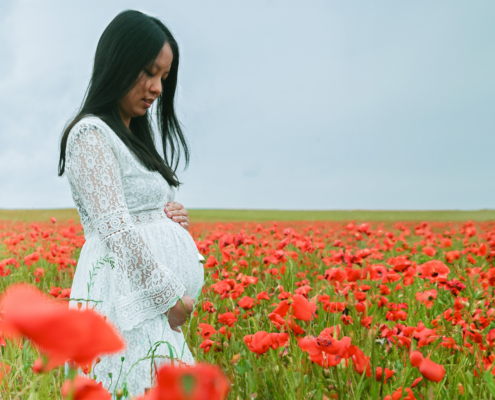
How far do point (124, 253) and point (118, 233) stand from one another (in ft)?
0.26

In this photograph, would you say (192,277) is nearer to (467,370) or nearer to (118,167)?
(118,167)

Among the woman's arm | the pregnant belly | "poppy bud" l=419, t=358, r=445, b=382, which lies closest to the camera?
"poppy bud" l=419, t=358, r=445, b=382

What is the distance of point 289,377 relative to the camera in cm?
131

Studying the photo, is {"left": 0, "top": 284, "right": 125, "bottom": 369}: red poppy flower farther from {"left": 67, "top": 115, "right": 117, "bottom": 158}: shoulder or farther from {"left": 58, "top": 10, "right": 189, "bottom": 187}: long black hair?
{"left": 58, "top": 10, "right": 189, "bottom": 187}: long black hair

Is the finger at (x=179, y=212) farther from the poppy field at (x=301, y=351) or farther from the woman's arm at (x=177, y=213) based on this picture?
the poppy field at (x=301, y=351)

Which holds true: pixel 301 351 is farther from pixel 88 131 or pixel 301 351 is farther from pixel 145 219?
pixel 88 131

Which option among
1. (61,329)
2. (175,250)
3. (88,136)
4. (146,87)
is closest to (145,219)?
(175,250)

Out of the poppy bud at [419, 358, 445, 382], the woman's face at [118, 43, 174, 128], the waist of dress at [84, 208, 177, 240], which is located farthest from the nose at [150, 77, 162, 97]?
the poppy bud at [419, 358, 445, 382]

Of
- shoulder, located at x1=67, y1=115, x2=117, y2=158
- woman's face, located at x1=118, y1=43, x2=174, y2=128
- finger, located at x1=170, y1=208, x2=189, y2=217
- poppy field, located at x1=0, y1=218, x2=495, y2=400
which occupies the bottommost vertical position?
poppy field, located at x1=0, y1=218, x2=495, y2=400

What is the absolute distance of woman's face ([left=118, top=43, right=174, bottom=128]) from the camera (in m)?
1.88

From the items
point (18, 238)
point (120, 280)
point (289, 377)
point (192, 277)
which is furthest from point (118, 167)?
point (18, 238)

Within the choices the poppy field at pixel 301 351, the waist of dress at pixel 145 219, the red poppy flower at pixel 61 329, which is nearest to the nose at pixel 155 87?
the waist of dress at pixel 145 219

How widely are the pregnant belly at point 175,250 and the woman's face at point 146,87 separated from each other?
55 centimetres

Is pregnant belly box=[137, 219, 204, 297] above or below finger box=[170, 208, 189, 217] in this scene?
below
